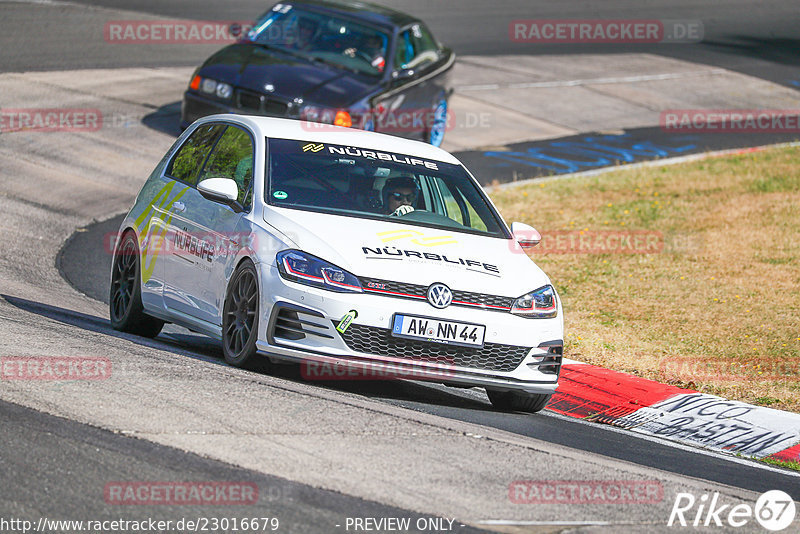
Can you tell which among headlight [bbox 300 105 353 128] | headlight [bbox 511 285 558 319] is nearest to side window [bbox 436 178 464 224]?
headlight [bbox 511 285 558 319]

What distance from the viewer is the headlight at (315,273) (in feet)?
23.6

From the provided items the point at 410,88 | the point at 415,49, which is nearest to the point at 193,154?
the point at 410,88

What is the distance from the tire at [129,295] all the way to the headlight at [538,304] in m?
2.95

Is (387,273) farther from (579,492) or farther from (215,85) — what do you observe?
(215,85)

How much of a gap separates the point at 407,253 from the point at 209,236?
1439 mm

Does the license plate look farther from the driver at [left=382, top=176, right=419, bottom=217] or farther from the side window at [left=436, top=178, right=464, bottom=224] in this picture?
the side window at [left=436, top=178, right=464, bottom=224]

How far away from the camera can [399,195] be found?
27.8ft

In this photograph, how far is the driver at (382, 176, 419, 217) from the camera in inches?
328

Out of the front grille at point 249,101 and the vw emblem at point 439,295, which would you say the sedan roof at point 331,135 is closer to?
the vw emblem at point 439,295

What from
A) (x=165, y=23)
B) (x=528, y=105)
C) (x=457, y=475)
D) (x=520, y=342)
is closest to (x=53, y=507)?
(x=457, y=475)

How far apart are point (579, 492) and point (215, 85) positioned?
11.1 metres

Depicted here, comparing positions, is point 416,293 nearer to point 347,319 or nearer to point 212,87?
point 347,319

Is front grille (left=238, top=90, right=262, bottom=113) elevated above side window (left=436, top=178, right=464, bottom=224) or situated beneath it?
situated beneath

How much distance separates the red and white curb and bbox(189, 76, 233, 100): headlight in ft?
25.4
